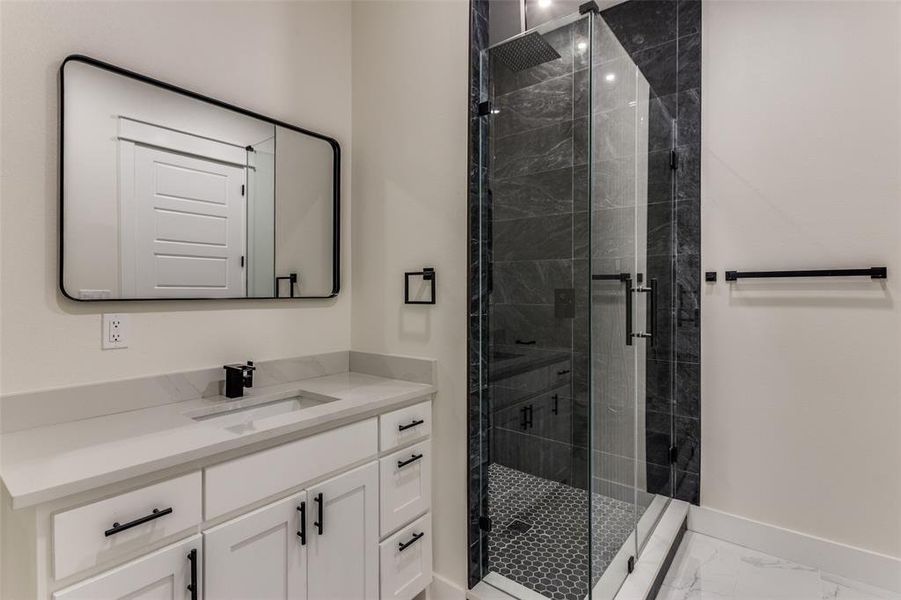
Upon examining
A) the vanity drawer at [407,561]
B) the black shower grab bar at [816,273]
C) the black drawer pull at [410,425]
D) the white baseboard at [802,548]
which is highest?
the black shower grab bar at [816,273]

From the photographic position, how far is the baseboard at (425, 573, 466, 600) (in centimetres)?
169

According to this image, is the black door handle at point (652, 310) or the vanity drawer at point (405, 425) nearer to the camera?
the vanity drawer at point (405, 425)

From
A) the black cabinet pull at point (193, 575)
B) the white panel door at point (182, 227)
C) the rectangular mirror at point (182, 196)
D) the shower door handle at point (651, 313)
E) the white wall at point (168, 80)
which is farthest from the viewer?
the shower door handle at point (651, 313)

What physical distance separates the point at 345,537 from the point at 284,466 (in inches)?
13.7

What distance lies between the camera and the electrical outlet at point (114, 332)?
1.40 m

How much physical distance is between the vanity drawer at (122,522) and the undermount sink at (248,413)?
20 cm

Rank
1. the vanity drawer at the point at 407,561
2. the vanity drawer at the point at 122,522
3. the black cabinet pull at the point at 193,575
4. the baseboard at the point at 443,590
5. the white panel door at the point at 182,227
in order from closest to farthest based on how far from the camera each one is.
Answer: the vanity drawer at the point at 122,522
the black cabinet pull at the point at 193,575
the white panel door at the point at 182,227
the vanity drawer at the point at 407,561
the baseboard at the point at 443,590

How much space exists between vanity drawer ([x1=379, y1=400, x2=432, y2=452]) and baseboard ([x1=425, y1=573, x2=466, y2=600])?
0.58m

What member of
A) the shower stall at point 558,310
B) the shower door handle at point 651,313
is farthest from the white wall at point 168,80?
the shower door handle at point 651,313

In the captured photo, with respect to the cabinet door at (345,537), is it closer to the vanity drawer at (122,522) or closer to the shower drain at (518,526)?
the vanity drawer at (122,522)

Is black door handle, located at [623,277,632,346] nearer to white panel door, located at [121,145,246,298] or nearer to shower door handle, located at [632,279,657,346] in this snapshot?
shower door handle, located at [632,279,657,346]

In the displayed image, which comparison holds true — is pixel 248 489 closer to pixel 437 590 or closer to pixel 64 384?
pixel 64 384

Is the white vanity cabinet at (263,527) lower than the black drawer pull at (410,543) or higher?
higher

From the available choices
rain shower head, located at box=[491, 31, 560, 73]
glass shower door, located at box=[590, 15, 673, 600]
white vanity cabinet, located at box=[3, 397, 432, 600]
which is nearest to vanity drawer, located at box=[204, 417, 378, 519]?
white vanity cabinet, located at box=[3, 397, 432, 600]
